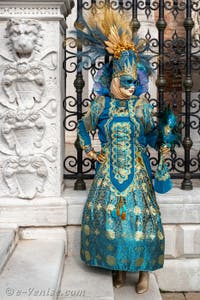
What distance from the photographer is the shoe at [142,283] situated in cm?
353

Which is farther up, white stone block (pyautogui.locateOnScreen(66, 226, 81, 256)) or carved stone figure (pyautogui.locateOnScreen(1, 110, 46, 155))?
carved stone figure (pyautogui.locateOnScreen(1, 110, 46, 155))

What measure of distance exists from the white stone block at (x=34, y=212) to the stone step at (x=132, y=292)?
76 cm

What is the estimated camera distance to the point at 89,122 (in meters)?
3.56

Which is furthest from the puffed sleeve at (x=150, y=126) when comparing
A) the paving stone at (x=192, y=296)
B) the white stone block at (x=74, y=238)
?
the paving stone at (x=192, y=296)

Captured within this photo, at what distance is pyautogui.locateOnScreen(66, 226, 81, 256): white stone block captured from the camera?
3.97 meters

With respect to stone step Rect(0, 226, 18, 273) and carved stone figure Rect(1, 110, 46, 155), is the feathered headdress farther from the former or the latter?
stone step Rect(0, 226, 18, 273)

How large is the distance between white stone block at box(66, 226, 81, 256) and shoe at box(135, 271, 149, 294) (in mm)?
673

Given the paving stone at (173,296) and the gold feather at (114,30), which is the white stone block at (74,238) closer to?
the paving stone at (173,296)

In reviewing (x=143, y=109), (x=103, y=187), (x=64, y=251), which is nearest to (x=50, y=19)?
(x=143, y=109)

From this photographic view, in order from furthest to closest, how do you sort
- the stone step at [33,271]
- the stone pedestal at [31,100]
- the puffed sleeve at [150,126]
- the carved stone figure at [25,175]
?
the carved stone figure at [25,175], the stone pedestal at [31,100], the puffed sleeve at [150,126], the stone step at [33,271]

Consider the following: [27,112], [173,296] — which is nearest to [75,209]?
[27,112]

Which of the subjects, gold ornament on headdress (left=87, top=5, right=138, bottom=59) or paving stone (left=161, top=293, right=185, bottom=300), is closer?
gold ornament on headdress (left=87, top=5, right=138, bottom=59)

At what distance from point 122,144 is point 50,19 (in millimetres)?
1260

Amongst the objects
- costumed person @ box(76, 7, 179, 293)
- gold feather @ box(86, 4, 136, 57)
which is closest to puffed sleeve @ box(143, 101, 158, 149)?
costumed person @ box(76, 7, 179, 293)
